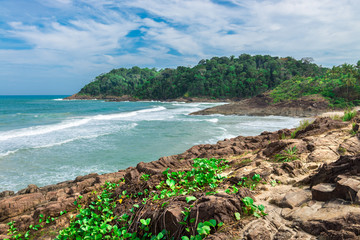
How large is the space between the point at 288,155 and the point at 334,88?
38429mm

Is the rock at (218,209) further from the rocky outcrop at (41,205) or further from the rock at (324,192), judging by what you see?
the rocky outcrop at (41,205)

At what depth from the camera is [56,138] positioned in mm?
17156

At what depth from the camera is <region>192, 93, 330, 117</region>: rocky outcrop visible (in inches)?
1246

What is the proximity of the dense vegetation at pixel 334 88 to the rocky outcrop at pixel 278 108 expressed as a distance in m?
1.66

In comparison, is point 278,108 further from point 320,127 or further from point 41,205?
point 41,205

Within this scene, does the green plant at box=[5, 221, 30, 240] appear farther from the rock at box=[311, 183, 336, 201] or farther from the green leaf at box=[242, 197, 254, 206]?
the rock at box=[311, 183, 336, 201]

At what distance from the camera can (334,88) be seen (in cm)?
3562

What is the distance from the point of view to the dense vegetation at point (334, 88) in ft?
110

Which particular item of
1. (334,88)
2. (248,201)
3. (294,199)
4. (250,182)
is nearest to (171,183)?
(250,182)

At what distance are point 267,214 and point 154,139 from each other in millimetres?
14320

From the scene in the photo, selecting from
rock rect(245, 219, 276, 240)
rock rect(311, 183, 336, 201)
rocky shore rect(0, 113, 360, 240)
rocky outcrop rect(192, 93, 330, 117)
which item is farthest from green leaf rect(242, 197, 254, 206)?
rocky outcrop rect(192, 93, 330, 117)

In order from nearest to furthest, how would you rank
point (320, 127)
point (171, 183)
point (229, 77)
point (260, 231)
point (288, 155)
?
point (260, 231)
point (171, 183)
point (288, 155)
point (320, 127)
point (229, 77)

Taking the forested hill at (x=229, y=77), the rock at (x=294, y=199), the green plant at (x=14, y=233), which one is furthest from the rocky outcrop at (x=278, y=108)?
the forested hill at (x=229, y=77)

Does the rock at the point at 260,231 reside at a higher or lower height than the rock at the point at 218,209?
lower
